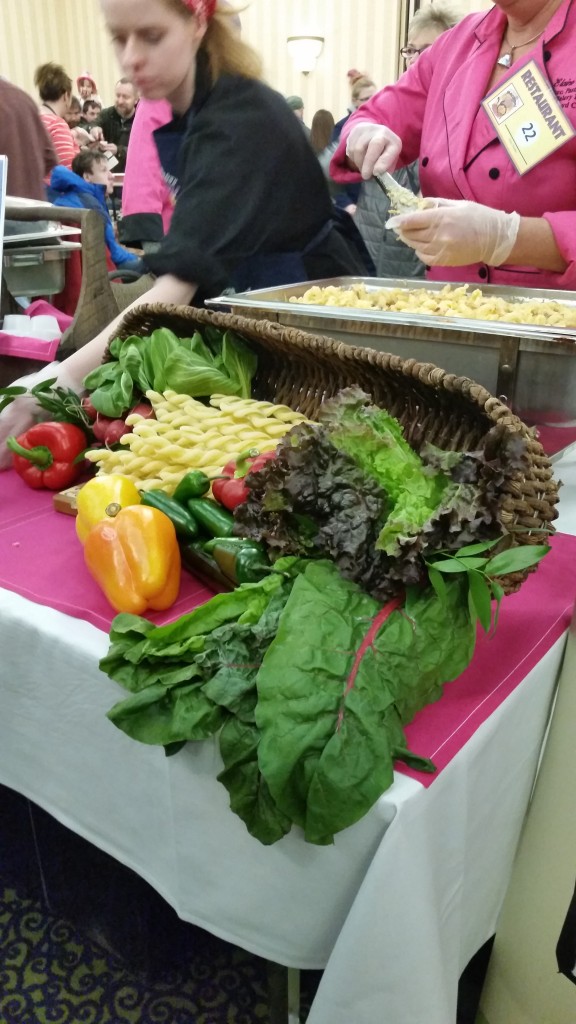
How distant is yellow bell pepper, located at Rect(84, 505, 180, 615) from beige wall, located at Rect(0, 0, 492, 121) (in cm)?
532

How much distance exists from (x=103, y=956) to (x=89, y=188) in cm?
269

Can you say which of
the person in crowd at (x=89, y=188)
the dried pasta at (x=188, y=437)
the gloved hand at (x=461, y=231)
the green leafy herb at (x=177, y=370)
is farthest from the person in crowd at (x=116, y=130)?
the dried pasta at (x=188, y=437)

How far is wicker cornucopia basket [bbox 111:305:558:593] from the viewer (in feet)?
2.41

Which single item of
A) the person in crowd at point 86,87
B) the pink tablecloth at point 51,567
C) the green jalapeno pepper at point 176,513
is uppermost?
the person in crowd at point 86,87

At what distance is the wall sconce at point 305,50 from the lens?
214 inches

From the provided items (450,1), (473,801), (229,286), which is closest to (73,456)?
(229,286)

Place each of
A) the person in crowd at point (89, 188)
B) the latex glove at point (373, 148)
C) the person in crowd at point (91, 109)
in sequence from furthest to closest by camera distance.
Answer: the person in crowd at point (91, 109) → the person in crowd at point (89, 188) → the latex glove at point (373, 148)

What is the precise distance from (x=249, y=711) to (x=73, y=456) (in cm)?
69

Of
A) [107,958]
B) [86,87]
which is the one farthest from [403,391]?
[86,87]

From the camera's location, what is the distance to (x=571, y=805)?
0.73m

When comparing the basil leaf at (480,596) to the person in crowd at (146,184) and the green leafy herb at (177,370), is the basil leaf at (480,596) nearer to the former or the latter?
the green leafy herb at (177,370)

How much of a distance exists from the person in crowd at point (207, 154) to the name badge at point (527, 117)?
1.21ft

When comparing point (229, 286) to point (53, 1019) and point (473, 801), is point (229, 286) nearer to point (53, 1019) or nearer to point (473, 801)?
point (473, 801)

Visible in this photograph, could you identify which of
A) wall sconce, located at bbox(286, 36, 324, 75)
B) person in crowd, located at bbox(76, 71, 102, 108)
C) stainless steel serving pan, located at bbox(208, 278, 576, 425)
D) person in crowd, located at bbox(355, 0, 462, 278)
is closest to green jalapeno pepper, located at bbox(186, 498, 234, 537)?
stainless steel serving pan, located at bbox(208, 278, 576, 425)
